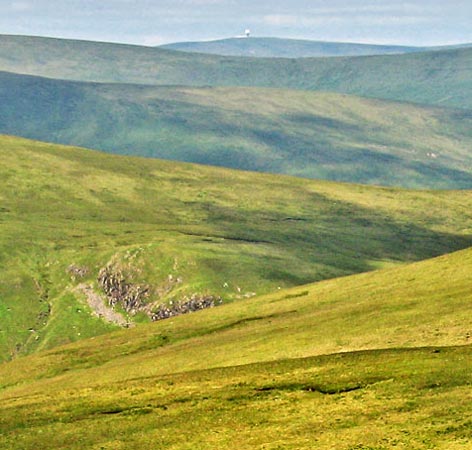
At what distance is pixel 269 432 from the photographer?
64.1 meters

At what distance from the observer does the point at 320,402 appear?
70.1m

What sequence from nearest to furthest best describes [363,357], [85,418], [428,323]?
[85,418]
[363,357]
[428,323]

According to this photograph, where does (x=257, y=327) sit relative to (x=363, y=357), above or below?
below

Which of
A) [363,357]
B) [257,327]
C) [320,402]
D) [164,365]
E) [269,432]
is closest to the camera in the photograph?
[269,432]

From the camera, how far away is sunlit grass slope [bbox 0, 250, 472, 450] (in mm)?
63000

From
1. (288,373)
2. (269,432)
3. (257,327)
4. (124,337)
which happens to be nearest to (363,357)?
(288,373)

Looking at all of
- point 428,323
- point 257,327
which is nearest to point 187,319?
point 257,327

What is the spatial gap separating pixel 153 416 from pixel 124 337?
8526cm

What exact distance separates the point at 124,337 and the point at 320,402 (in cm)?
9195

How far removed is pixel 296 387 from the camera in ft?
247

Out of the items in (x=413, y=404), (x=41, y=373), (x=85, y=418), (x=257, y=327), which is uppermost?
(x=413, y=404)

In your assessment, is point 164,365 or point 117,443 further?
point 164,365

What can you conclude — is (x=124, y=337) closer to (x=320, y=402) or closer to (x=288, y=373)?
(x=288, y=373)

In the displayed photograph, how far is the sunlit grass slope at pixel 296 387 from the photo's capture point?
207 ft
